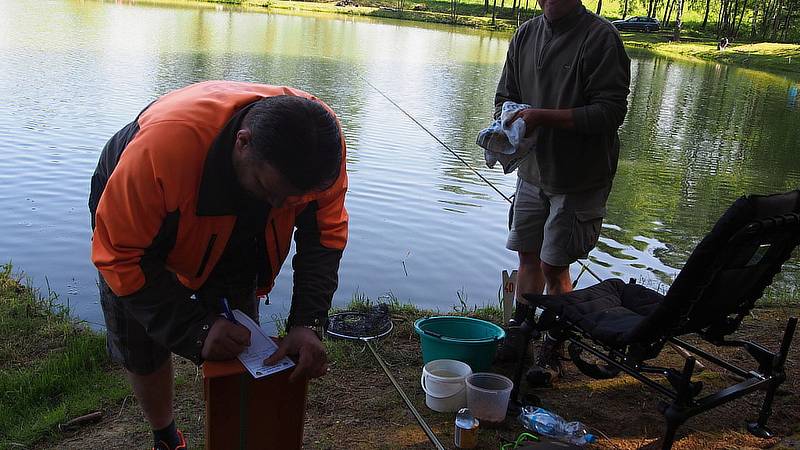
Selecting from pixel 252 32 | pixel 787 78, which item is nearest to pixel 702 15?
pixel 787 78

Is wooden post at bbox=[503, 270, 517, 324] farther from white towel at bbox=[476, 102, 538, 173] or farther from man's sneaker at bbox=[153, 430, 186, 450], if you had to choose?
man's sneaker at bbox=[153, 430, 186, 450]

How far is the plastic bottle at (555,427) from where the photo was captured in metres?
2.76

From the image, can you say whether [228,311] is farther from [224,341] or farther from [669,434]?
[669,434]

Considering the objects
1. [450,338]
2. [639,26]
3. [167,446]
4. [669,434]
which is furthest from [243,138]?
[639,26]

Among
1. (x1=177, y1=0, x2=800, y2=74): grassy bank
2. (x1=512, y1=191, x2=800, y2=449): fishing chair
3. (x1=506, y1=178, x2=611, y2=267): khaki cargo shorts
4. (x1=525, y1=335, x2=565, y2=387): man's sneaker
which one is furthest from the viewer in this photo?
(x1=177, y1=0, x2=800, y2=74): grassy bank

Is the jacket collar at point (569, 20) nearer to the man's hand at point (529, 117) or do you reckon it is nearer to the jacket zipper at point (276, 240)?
the man's hand at point (529, 117)

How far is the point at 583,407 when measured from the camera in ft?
10.0

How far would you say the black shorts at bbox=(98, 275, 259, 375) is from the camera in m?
2.17

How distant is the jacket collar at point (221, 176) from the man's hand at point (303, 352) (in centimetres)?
45

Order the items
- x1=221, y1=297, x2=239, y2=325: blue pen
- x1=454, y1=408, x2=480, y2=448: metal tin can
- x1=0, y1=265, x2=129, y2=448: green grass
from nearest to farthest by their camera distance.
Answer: x1=221, y1=297, x2=239, y2=325: blue pen → x1=454, y1=408, x2=480, y2=448: metal tin can → x1=0, y1=265, x2=129, y2=448: green grass

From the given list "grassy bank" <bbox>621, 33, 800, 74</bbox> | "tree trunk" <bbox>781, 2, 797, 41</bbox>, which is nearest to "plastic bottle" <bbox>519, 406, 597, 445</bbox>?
"grassy bank" <bbox>621, 33, 800, 74</bbox>

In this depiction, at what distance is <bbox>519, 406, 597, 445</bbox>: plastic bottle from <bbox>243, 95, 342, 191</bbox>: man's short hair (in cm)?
158

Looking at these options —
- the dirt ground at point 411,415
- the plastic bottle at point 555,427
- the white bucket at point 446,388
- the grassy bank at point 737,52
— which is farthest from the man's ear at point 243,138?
the grassy bank at point 737,52

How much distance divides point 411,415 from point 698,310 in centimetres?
120
